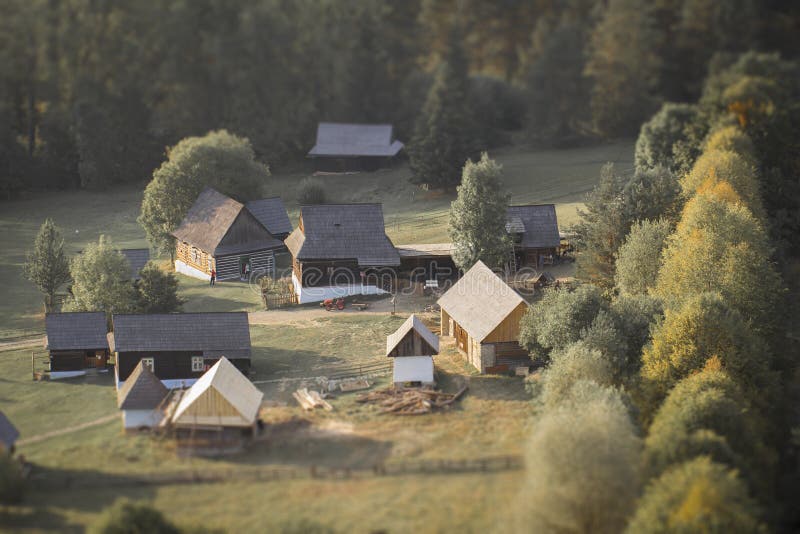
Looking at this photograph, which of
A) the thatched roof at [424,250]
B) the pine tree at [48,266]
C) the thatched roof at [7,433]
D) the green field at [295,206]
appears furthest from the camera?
the green field at [295,206]

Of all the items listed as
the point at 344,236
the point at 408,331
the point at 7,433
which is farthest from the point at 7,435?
the point at 344,236

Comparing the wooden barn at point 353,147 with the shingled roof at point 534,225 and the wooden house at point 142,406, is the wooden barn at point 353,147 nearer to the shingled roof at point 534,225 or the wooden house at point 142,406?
the shingled roof at point 534,225

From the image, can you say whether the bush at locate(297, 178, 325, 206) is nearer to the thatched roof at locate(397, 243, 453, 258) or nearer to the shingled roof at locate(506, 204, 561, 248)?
the thatched roof at locate(397, 243, 453, 258)

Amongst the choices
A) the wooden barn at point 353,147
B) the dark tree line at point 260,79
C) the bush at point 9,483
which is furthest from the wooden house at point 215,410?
the dark tree line at point 260,79

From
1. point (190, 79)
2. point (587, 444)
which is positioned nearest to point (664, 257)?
point (587, 444)

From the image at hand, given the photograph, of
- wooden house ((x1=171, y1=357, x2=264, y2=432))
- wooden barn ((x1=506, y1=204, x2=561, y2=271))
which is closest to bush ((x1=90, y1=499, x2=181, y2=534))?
wooden house ((x1=171, y1=357, x2=264, y2=432))

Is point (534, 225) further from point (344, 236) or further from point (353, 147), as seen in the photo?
point (353, 147)
